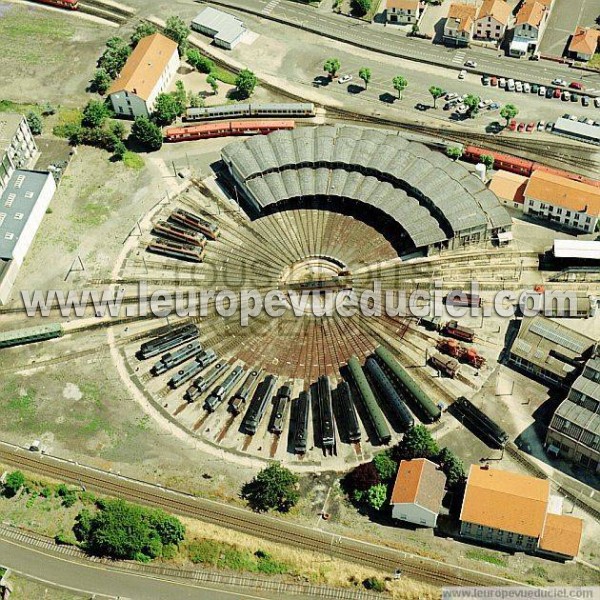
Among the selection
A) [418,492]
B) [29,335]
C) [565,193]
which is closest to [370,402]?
[418,492]

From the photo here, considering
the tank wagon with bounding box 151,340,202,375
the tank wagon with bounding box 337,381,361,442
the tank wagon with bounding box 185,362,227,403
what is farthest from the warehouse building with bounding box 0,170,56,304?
the tank wagon with bounding box 337,381,361,442

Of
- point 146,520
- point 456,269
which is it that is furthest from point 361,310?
point 146,520

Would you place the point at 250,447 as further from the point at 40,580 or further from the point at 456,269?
the point at 456,269

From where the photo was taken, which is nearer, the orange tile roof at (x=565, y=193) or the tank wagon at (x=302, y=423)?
the tank wagon at (x=302, y=423)

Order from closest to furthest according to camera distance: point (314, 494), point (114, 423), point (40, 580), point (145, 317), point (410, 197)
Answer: point (40, 580) → point (314, 494) → point (114, 423) → point (145, 317) → point (410, 197)

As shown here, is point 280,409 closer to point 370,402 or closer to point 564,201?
point 370,402

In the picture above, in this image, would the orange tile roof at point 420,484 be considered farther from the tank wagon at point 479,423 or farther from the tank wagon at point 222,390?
the tank wagon at point 222,390

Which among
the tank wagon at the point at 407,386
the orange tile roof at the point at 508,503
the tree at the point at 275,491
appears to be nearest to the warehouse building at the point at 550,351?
the tank wagon at the point at 407,386

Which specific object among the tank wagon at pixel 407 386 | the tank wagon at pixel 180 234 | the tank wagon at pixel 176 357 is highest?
the tank wagon at pixel 180 234
